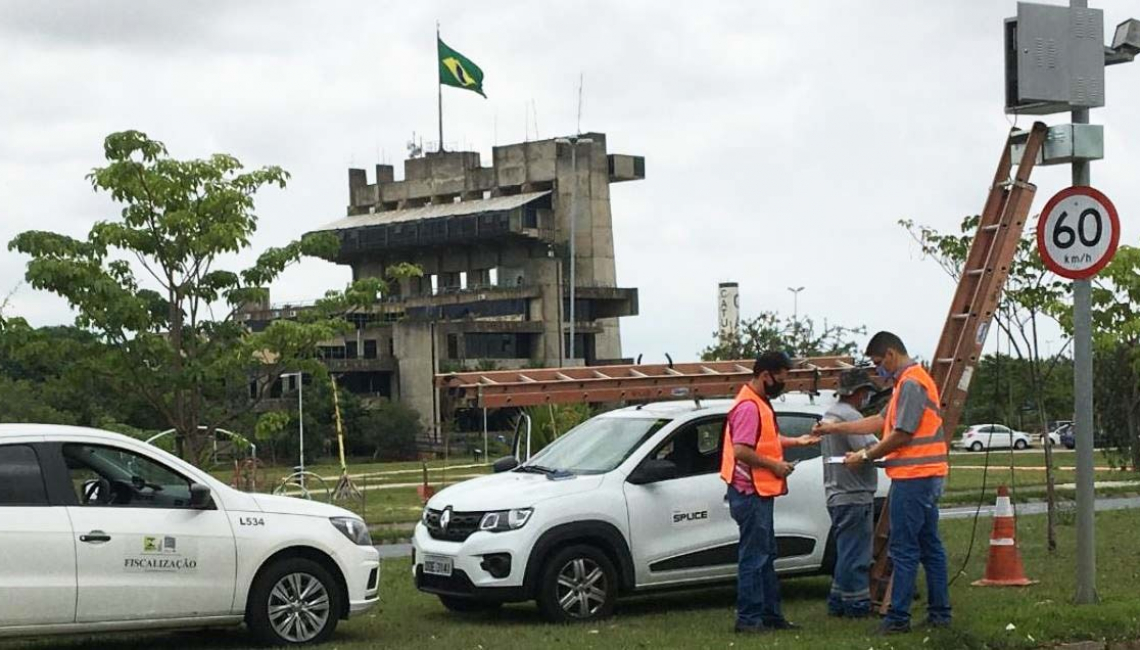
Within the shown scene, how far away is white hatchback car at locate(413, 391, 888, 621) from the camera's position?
12.8 meters

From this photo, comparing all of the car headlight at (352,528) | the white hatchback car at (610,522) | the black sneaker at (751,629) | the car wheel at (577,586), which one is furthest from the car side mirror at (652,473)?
the car headlight at (352,528)

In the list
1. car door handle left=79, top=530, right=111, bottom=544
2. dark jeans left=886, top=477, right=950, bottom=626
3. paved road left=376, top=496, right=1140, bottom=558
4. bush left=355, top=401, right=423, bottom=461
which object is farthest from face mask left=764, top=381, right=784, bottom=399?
bush left=355, top=401, right=423, bottom=461

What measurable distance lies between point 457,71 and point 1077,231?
80486mm

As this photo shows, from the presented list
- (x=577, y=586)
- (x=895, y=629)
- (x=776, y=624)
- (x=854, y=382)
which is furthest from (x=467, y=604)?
(x=895, y=629)

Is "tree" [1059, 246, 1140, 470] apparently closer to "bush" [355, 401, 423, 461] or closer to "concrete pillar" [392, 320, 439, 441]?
"bush" [355, 401, 423, 461]

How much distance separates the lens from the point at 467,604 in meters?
13.6

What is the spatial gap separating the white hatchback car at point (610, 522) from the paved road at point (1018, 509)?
8583mm

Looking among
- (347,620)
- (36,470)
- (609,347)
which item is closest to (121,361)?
(347,620)

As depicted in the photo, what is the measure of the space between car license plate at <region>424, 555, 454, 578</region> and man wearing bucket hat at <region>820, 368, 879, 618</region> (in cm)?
294

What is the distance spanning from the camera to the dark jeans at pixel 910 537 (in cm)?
1140

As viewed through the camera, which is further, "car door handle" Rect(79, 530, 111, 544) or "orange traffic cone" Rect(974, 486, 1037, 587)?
"orange traffic cone" Rect(974, 486, 1037, 587)

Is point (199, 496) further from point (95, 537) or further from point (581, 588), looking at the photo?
point (581, 588)

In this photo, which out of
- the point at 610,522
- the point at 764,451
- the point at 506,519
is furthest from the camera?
the point at 610,522

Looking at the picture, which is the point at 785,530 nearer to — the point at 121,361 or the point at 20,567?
the point at 20,567
